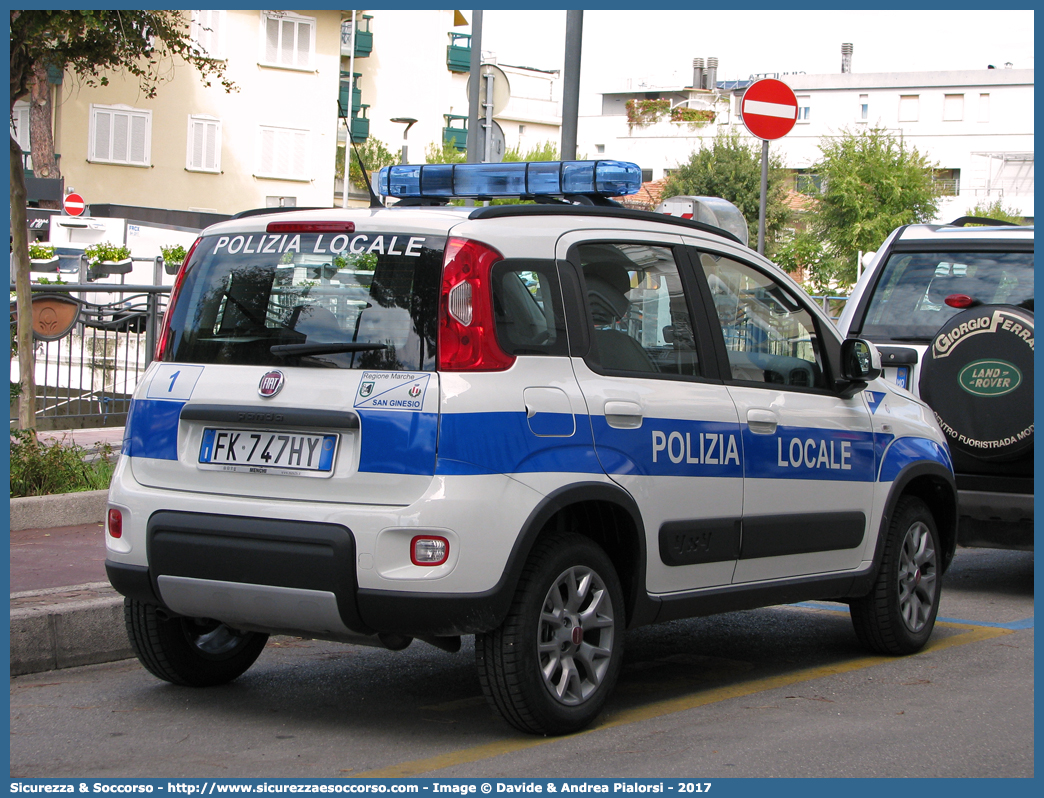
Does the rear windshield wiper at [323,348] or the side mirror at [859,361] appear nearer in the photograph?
the rear windshield wiper at [323,348]

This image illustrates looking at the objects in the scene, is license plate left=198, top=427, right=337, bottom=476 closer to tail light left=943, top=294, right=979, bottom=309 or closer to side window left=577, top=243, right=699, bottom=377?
side window left=577, top=243, right=699, bottom=377

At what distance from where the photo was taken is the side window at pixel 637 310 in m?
5.07

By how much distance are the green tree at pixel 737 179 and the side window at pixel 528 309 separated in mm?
56939

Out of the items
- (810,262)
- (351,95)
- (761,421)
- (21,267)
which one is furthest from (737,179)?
(761,421)

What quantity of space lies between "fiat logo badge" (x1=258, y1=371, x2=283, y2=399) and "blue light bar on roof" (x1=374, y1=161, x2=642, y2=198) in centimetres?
121

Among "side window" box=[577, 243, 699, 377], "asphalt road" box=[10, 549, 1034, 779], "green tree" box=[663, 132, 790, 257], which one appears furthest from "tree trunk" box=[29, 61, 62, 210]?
"side window" box=[577, 243, 699, 377]

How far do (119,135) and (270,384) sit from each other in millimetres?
42292

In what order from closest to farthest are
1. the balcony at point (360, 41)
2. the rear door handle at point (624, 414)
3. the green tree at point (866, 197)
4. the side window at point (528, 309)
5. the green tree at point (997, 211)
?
the side window at point (528, 309) < the rear door handle at point (624, 414) < the green tree at point (866, 197) < the balcony at point (360, 41) < the green tree at point (997, 211)

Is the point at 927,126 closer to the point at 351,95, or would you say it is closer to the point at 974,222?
the point at 351,95

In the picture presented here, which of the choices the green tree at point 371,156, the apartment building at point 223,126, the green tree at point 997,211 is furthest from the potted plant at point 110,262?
the green tree at point 997,211

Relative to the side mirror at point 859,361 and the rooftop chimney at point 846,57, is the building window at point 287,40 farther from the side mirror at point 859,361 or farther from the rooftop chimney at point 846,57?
the rooftop chimney at point 846,57

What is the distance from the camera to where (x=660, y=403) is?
5.13m

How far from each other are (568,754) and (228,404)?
1.71 meters

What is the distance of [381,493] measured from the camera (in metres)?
4.49
